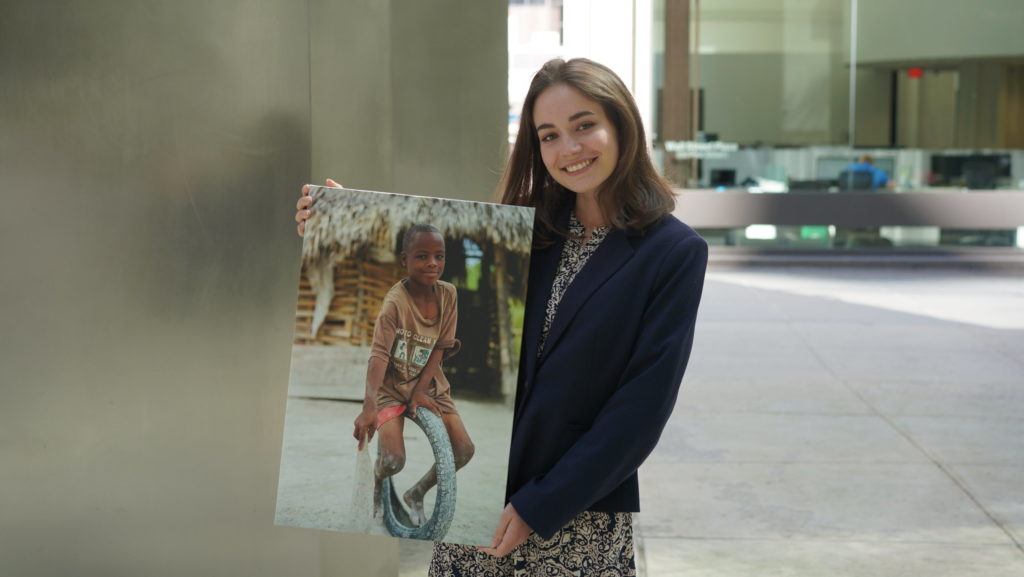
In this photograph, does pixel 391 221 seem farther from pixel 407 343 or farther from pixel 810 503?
pixel 810 503

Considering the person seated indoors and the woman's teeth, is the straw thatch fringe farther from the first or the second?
the person seated indoors

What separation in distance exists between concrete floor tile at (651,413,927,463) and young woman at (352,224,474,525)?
4.71 metres

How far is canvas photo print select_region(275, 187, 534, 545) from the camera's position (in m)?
2.14

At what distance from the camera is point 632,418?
208 centimetres

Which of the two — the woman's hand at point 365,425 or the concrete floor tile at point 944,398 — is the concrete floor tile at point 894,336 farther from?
A: the woman's hand at point 365,425

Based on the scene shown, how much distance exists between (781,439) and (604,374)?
5.23 m

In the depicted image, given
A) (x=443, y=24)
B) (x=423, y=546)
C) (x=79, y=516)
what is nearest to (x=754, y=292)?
(x=423, y=546)

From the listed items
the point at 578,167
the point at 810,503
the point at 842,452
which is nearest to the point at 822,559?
the point at 810,503

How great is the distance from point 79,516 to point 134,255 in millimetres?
722

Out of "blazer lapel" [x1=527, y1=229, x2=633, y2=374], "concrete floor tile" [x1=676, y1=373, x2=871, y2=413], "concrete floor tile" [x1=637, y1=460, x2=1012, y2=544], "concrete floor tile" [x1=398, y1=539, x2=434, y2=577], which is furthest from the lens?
"concrete floor tile" [x1=676, y1=373, x2=871, y2=413]

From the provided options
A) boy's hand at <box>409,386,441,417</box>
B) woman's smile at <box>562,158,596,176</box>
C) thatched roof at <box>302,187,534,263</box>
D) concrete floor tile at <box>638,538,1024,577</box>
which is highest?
woman's smile at <box>562,158,596,176</box>

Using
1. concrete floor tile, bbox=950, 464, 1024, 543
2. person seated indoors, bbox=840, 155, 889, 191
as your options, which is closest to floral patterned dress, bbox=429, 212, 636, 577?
concrete floor tile, bbox=950, 464, 1024, 543

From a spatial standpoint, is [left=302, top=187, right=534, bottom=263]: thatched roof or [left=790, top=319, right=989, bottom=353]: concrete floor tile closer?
[left=302, top=187, right=534, bottom=263]: thatched roof

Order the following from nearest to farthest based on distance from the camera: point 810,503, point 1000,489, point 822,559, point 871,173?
point 822,559, point 810,503, point 1000,489, point 871,173
